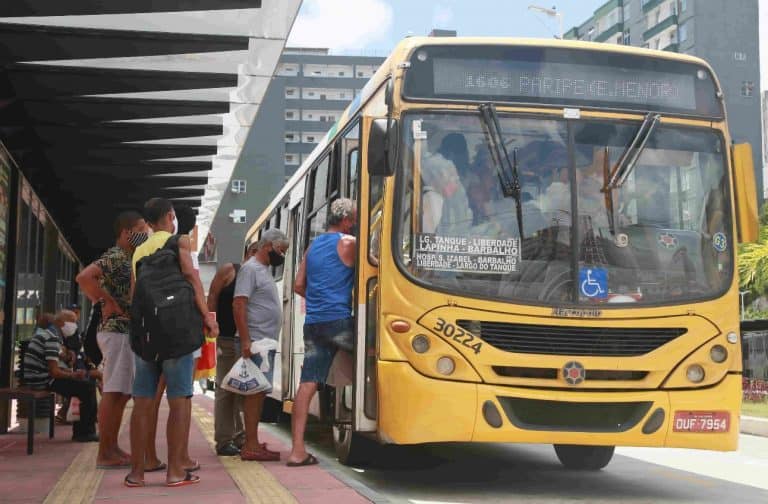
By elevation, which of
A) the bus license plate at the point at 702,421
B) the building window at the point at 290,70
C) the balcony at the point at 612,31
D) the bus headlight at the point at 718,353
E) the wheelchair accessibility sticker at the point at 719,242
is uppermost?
the building window at the point at 290,70

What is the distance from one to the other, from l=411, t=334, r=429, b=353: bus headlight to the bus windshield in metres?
0.36

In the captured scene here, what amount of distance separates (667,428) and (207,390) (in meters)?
25.0

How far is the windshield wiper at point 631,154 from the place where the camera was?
26.1 feet

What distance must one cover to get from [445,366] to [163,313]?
183 centimetres

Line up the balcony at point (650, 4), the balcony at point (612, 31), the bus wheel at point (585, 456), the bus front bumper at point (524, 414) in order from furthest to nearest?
the balcony at point (612, 31) < the balcony at point (650, 4) < the bus wheel at point (585, 456) < the bus front bumper at point (524, 414)

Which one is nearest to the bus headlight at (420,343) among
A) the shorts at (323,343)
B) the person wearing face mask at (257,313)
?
the shorts at (323,343)

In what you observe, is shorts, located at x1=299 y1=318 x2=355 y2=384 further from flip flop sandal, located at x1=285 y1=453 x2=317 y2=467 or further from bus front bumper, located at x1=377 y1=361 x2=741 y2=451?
bus front bumper, located at x1=377 y1=361 x2=741 y2=451

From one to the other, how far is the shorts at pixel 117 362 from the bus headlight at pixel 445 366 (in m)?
2.30

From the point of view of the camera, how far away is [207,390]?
104ft

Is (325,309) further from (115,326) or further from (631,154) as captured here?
(631,154)

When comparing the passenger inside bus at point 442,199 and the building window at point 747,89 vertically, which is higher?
the building window at point 747,89

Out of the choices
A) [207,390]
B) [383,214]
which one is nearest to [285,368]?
→ [383,214]

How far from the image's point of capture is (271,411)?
51.8ft

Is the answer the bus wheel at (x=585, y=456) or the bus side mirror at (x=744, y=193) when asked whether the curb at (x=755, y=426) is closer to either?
the bus wheel at (x=585, y=456)
